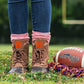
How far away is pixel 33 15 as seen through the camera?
2512 millimetres

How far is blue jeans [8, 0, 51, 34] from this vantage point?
8.09 feet

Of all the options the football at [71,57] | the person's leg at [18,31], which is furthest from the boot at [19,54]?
the football at [71,57]

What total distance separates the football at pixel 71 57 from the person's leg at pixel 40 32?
9.9 inches

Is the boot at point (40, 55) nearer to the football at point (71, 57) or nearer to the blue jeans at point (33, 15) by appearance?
the blue jeans at point (33, 15)

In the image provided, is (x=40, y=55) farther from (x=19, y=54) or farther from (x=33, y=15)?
(x=33, y=15)

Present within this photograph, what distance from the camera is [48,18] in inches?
99.0

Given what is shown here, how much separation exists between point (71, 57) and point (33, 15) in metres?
0.59

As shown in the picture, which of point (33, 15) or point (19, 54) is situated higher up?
point (33, 15)

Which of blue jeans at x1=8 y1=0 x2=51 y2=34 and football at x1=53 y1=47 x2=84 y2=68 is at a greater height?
blue jeans at x1=8 y1=0 x2=51 y2=34

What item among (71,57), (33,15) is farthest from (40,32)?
(71,57)

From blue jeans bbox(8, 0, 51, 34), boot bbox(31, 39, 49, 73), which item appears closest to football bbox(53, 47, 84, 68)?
boot bbox(31, 39, 49, 73)


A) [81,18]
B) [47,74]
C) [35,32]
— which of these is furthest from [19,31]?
[81,18]

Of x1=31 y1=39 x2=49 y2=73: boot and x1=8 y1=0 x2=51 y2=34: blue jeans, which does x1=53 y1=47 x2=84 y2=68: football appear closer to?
x1=31 y1=39 x2=49 y2=73: boot

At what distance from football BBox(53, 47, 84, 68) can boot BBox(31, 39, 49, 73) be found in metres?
0.25
